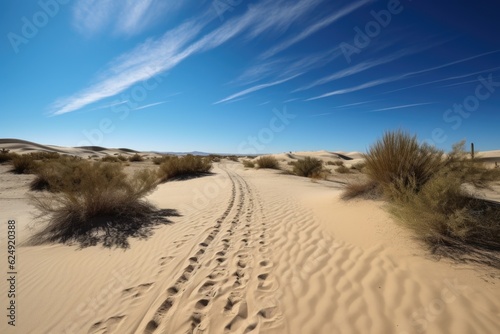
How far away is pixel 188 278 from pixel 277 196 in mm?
6438

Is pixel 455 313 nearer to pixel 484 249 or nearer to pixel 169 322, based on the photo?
pixel 484 249

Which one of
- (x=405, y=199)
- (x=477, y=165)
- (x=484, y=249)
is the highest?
(x=477, y=165)

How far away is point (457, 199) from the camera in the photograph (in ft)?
12.7

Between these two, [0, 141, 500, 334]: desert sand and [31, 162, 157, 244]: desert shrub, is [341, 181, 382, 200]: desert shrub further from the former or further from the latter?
→ [31, 162, 157, 244]: desert shrub

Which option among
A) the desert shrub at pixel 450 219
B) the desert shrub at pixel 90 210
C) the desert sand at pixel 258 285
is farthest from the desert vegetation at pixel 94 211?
the desert shrub at pixel 450 219

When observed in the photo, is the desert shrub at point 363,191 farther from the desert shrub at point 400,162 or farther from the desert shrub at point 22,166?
the desert shrub at point 22,166

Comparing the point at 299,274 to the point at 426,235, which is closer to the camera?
the point at 299,274

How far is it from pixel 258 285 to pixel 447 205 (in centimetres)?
317

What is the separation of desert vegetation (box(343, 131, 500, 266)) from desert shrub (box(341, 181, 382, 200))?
490 mm

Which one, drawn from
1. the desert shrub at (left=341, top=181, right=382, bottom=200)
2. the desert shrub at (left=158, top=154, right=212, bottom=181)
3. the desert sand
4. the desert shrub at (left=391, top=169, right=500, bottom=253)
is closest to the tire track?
the desert sand

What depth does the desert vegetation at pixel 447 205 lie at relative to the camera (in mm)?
3447

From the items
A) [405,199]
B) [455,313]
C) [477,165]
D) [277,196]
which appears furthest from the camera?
[277,196]

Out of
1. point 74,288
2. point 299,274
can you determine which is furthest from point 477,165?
point 74,288

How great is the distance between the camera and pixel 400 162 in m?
5.46
